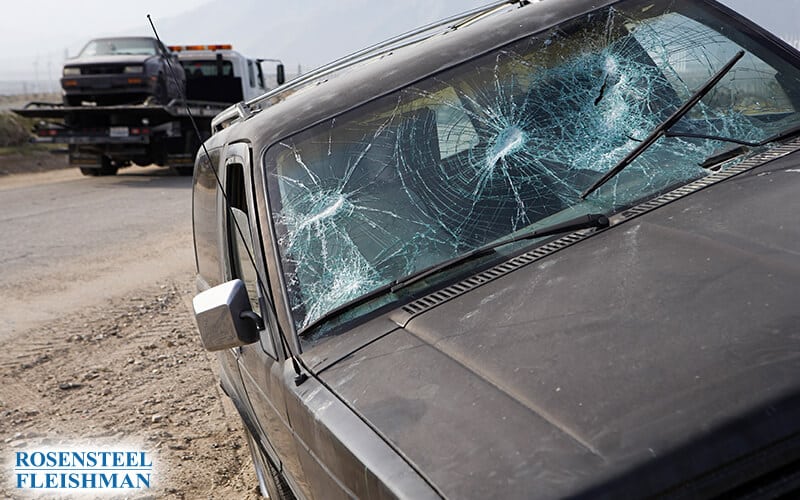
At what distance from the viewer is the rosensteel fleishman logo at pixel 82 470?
450cm

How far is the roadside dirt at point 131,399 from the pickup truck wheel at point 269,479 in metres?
0.42

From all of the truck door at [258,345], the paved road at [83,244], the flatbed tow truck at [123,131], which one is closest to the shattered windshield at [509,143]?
the truck door at [258,345]

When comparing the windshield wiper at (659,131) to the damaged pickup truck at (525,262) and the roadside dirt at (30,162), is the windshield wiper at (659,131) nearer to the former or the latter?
the damaged pickup truck at (525,262)

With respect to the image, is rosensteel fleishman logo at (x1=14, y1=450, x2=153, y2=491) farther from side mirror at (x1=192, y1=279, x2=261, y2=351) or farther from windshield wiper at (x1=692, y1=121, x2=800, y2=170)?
windshield wiper at (x1=692, y1=121, x2=800, y2=170)

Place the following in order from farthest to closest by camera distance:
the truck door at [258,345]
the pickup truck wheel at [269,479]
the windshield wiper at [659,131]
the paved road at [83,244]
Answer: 1. the paved road at [83,244]
2. the pickup truck wheel at [269,479]
3. the windshield wiper at [659,131]
4. the truck door at [258,345]

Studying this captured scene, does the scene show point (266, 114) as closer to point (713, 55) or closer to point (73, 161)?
point (713, 55)

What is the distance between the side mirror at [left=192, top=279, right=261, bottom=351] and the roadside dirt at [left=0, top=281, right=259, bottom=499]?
1860mm

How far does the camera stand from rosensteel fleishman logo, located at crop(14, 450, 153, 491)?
450cm

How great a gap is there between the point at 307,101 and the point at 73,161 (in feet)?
58.6

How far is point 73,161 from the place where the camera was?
19562 millimetres

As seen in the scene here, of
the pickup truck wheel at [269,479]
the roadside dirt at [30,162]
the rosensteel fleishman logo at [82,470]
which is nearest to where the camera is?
the pickup truck wheel at [269,479]

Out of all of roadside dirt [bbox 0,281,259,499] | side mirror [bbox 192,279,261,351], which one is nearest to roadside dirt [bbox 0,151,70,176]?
roadside dirt [bbox 0,281,259,499]

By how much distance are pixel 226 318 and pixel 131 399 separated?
332 centimetres

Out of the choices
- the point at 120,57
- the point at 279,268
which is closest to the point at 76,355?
the point at 279,268
